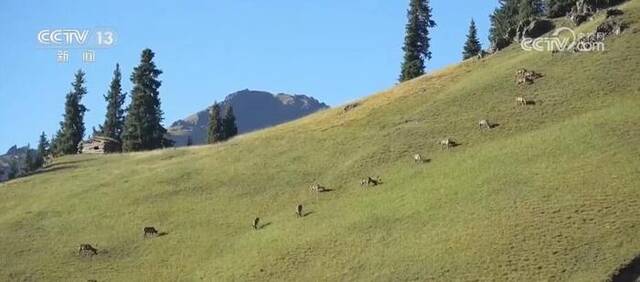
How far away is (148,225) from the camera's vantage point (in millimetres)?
68812

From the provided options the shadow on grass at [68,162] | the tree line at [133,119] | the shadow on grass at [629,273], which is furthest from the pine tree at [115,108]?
the shadow on grass at [629,273]

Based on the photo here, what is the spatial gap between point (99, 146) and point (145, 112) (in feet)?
26.6

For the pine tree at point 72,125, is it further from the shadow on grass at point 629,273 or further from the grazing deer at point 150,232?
the shadow on grass at point 629,273

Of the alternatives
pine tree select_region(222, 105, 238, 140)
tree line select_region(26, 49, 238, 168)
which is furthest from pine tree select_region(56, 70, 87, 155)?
pine tree select_region(222, 105, 238, 140)

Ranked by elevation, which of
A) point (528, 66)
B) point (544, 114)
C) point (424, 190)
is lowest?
point (424, 190)

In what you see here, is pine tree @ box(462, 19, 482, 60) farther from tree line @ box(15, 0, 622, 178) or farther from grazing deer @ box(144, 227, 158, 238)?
grazing deer @ box(144, 227, 158, 238)

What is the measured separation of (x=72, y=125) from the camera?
431ft

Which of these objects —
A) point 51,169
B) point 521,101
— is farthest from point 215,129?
point 521,101

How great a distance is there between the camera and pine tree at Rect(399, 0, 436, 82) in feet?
394

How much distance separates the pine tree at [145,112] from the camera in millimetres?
117188

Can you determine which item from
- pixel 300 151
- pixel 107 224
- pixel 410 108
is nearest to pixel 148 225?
pixel 107 224

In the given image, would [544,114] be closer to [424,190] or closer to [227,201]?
[424,190]

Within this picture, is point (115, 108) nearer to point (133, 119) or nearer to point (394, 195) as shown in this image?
point (133, 119)

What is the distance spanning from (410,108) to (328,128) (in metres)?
8.83
